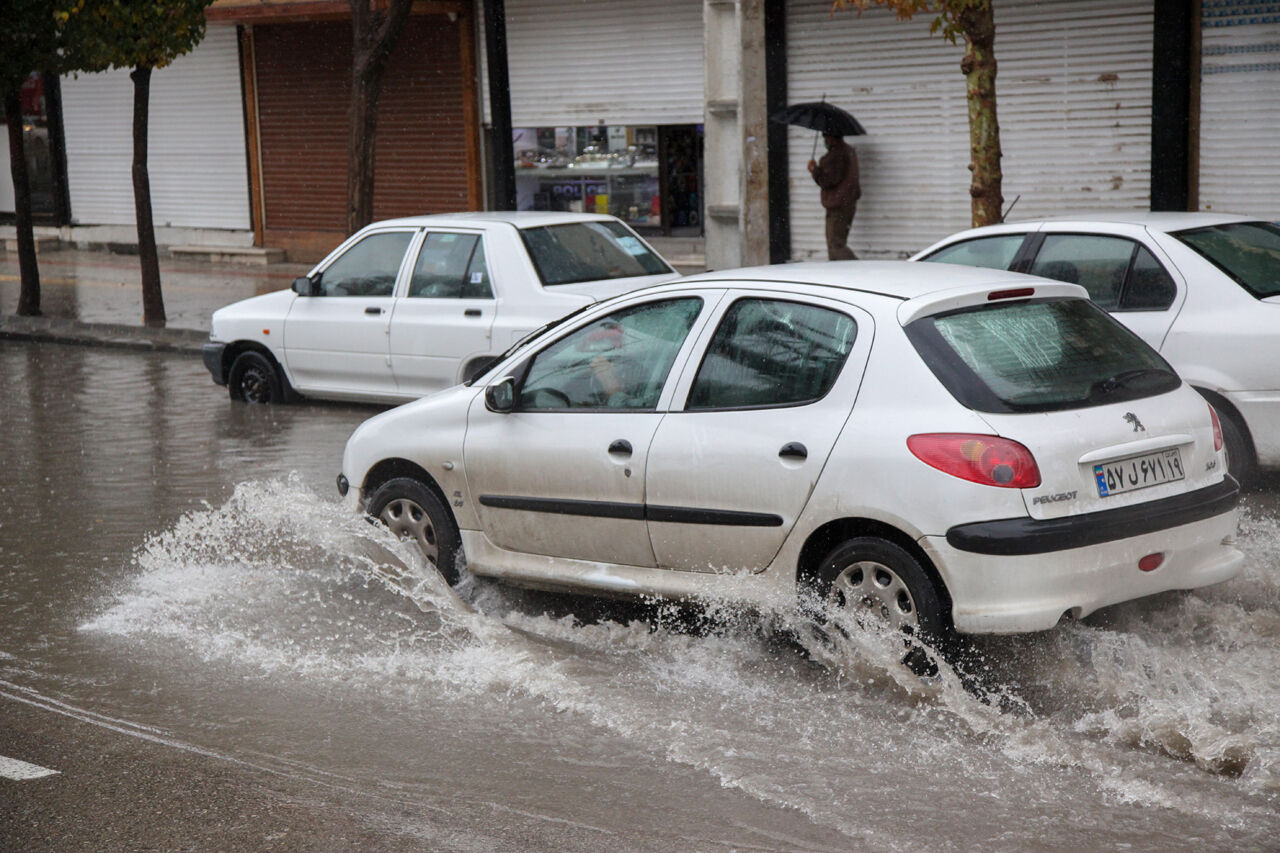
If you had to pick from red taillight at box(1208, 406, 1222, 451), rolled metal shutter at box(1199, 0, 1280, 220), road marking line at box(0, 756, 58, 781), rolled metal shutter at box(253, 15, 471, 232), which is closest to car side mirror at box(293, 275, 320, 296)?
road marking line at box(0, 756, 58, 781)

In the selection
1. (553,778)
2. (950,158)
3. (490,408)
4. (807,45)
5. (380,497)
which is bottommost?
(553,778)

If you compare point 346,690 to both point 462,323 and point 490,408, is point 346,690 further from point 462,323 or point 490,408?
point 462,323

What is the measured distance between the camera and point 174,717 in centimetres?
549

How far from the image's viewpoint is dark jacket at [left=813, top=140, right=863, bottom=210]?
58.4ft

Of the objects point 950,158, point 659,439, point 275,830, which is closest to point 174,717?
point 275,830

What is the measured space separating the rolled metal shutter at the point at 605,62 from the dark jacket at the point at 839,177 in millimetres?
2645

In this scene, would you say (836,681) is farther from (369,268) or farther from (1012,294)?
(369,268)

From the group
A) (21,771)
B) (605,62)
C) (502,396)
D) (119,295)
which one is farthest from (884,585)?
(119,295)

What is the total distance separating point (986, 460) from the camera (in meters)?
5.14

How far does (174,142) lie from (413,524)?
71.5 feet

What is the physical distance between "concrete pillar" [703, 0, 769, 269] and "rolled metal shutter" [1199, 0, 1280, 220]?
4.58 m

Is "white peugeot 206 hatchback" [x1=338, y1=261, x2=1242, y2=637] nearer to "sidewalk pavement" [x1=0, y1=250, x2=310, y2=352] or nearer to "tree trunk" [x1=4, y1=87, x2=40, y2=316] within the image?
"sidewalk pavement" [x1=0, y1=250, x2=310, y2=352]

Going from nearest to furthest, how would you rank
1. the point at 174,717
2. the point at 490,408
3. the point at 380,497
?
the point at 174,717
the point at 490,408
the point at 380,497

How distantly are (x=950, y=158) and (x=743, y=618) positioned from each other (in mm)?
12654
